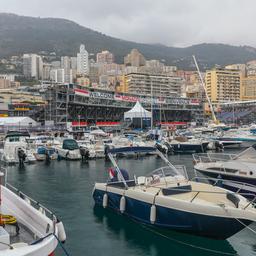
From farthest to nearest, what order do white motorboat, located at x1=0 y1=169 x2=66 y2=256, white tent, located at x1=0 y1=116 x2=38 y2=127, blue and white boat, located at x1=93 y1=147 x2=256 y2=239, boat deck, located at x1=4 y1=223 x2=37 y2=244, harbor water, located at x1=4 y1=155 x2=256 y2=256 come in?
white tent, located at x1=0 y1=116 x2=38 y2=127 → harbor water, located at x1=4 y1=155 x2=256 y2=256 → blue and white boat, located at x1=93 y1=147 x2=256 y2=239 → boat deck, located at x1=4 y1=223 x2=37 y2=244 → white motorboat, located at x1=0 y1=169 x2=66 y2=256

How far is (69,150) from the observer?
159 ft

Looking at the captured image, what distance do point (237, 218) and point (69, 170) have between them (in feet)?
88.3

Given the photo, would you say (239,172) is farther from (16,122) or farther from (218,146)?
(16,122)

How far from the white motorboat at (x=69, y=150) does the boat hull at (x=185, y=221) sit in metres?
30.3

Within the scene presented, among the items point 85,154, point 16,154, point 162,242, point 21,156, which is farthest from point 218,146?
point 162,242

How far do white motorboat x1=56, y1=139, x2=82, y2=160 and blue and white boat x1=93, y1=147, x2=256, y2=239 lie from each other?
27.7m

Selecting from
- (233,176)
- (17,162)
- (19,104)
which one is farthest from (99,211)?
(19,104)

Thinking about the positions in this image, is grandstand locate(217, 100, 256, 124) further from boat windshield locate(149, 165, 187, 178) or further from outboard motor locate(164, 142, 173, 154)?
boat windshield locate(149, 165, 187, 178)

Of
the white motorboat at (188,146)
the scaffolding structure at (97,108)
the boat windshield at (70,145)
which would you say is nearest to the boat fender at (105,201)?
the boat windshield at (70,145)

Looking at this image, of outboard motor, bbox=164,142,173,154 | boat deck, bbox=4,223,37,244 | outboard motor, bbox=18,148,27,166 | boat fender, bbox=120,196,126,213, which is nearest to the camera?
boat deck, bbox=4,223,37,244

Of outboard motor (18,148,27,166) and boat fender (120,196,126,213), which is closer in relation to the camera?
boat fender (120,196,126,213)

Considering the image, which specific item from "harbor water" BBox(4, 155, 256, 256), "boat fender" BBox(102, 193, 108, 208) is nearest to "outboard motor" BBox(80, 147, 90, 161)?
"harbor water" BBox(4, 155, 256, 256)

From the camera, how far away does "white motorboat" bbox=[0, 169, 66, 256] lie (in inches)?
321

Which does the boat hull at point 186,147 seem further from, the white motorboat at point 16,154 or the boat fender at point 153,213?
the boat fender at point 153,213
